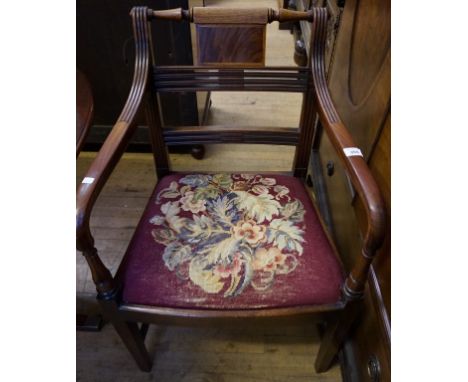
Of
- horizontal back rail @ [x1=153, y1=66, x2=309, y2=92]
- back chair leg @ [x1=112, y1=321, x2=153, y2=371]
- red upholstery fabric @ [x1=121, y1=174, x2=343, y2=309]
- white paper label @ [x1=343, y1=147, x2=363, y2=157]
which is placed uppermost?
horizontal back rail @ [x1=153, y1=66, x2=309, y2=92]

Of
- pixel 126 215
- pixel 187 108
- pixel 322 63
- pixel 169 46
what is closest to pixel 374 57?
pixel 322 63

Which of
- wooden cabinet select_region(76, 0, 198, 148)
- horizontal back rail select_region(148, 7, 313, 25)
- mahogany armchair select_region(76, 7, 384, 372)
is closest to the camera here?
mahogany armchair select_region(76, 7, 384, 372)

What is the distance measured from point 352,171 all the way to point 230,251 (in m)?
0.34

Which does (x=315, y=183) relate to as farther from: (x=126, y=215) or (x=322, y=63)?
(x=126, y=215)

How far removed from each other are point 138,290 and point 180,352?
498 millimetres

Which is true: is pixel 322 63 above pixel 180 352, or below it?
above

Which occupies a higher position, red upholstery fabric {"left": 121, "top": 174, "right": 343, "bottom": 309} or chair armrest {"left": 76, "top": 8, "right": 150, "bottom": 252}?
chair armrest {"left": 76, "top": 8, "right": 150, "bottom": 252}

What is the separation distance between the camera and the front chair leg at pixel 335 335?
2.45 feet

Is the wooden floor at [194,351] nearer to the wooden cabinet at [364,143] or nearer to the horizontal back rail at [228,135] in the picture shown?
the wooden cabinet at [364,143]

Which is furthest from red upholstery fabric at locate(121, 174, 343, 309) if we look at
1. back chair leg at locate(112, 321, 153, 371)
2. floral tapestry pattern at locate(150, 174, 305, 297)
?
back chair leg at locate(112, 321, 153, 371)

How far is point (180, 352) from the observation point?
3.64 feet

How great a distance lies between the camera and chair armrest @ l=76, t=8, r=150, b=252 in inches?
24.2

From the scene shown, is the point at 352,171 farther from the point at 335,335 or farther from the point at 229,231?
the point at 335,335

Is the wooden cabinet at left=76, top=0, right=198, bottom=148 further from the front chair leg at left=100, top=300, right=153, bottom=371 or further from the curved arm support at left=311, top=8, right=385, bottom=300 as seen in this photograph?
the front chair leg at left=100, top=300, right=153, bottom=371
